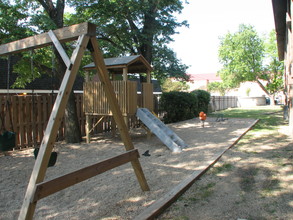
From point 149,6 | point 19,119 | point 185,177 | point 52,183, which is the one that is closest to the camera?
point 52,183

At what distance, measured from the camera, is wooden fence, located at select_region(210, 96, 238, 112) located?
82.2 feet

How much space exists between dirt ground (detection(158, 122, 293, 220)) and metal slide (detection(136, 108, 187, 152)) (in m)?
1.58

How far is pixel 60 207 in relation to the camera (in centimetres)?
368

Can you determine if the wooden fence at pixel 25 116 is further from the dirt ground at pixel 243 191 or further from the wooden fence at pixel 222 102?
the wooden fence at pixel 222 102

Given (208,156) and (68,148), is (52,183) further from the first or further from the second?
(68,148)

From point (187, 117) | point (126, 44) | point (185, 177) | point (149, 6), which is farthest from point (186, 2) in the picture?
point (185, 177)

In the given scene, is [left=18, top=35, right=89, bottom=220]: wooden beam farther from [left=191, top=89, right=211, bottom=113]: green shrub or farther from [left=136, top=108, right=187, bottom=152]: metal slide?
[left=191, top=89, right=211, bottom=113]: green shrub

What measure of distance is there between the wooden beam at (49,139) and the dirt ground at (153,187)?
0.81 meters

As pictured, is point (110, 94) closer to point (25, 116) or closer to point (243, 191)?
point (243, 191)

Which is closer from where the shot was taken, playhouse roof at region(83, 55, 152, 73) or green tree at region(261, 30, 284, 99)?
playhouse roof at region(83, 55, 152, 73)

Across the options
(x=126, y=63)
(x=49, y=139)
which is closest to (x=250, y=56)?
(x=126, y=63)

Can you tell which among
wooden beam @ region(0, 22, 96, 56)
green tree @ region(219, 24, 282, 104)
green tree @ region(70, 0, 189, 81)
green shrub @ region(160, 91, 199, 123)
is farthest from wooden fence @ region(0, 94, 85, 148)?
green tree @ region(219, 24, 282, 104)

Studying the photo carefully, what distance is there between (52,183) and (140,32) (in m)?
12.8

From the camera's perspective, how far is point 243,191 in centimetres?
403
